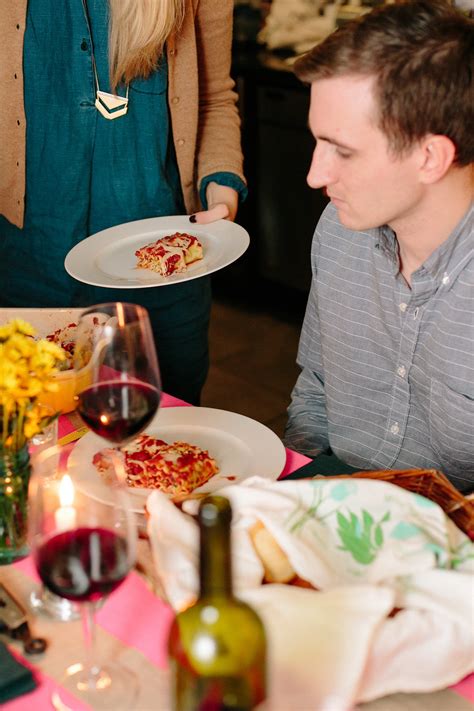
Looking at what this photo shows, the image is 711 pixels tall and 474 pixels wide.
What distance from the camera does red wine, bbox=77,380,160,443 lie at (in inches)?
47.1

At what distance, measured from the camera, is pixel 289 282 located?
4316mm

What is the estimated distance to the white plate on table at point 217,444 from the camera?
1.36 meters

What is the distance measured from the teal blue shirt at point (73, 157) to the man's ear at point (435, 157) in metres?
0.84

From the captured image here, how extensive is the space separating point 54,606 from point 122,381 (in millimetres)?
286

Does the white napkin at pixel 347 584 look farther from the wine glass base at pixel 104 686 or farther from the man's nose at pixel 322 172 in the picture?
the man's nose at pixel 322 172

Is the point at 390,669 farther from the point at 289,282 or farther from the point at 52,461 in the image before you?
the point at 289,282

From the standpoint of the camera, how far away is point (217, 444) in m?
1.48

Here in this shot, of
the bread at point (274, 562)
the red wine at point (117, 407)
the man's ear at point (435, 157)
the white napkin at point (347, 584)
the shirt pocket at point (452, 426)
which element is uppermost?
the man's ear at point (435, 157)

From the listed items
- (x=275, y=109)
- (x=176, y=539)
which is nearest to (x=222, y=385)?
(x=275, y=109)

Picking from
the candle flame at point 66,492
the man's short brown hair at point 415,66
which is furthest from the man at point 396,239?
the candle flame at point 66,492

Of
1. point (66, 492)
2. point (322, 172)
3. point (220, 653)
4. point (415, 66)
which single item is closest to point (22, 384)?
point (66, 492)

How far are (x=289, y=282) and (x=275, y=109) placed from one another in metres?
0.77

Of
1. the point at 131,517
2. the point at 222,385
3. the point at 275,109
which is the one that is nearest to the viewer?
the point at 131,517

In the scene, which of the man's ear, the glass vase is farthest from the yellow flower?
the man's ear
